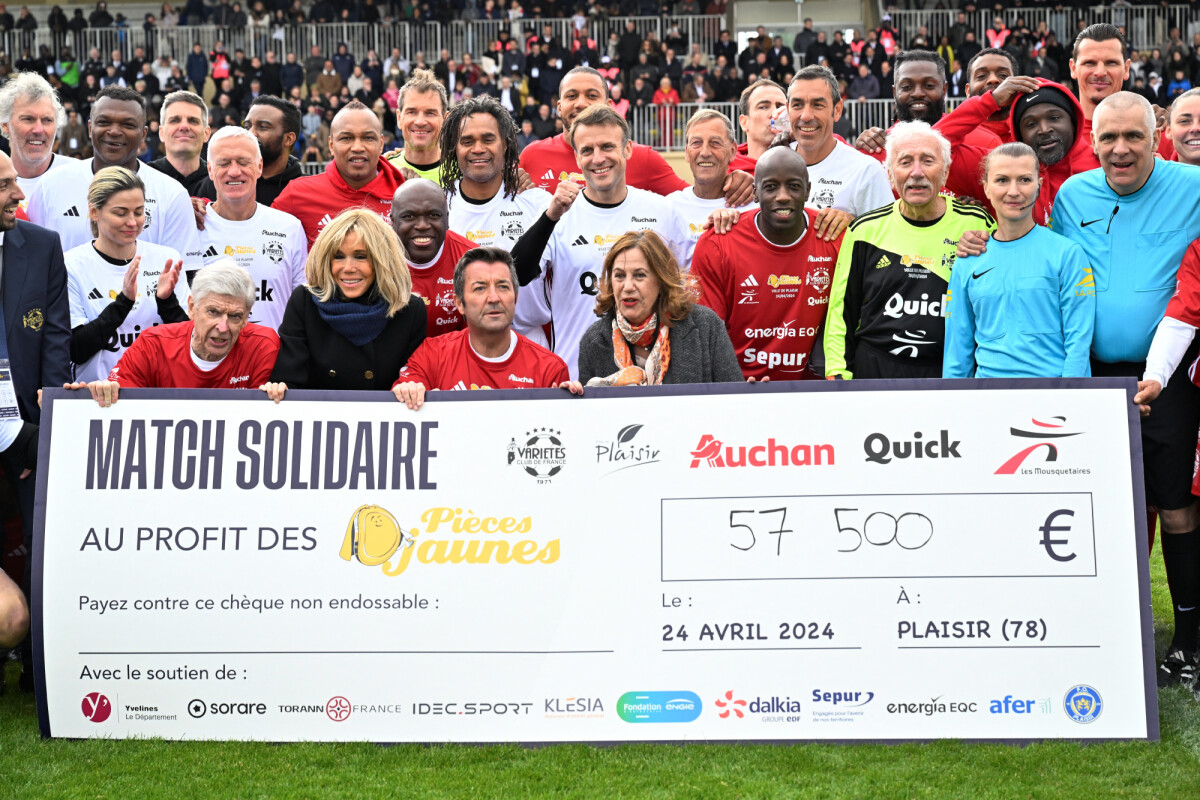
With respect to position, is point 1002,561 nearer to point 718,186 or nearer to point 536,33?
point 718,186

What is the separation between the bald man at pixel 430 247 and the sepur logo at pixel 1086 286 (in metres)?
2.96

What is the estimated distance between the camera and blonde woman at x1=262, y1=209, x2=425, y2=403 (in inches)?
213

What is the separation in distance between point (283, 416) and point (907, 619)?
2.68m

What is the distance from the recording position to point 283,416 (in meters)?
4.96

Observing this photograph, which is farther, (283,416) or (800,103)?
(800,103)

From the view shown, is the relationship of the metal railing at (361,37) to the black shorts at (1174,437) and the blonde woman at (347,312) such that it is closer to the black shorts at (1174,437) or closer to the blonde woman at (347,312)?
the blonde woman at (347,312)

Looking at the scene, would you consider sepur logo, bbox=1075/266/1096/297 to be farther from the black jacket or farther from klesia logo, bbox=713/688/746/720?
the black jacket

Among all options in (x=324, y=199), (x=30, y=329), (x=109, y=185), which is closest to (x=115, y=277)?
(x=109, y=185)

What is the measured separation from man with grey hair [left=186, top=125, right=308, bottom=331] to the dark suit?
0.98 meters

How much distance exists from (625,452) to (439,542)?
0.85 m

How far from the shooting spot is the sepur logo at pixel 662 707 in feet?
15.5

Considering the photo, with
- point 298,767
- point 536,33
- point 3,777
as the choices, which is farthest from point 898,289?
point 536,33

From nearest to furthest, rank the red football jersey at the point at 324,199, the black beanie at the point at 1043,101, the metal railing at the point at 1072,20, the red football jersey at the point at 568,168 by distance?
the black beanie at the point at 1043,101 → the red football jersey at the point at 324,199 → the red football jersey at the point at 568,168 → the metal railing at the point at 1072,20

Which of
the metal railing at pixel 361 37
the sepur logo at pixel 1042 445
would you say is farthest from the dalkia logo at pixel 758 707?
the metal railing at pixel 361 37
